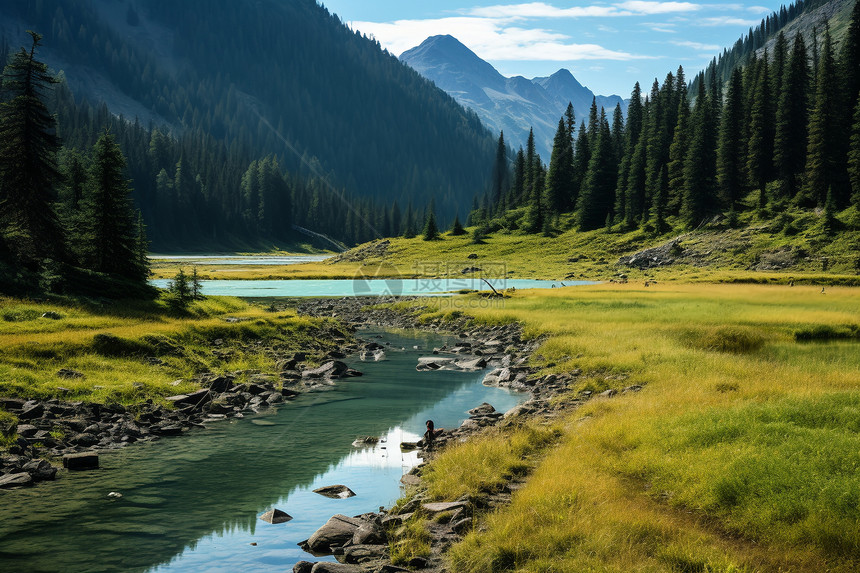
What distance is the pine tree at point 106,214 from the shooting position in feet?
131

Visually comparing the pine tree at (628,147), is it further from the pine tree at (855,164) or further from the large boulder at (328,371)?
the large boulder at (328,371)

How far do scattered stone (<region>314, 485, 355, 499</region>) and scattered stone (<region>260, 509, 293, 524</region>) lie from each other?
1.61 meters

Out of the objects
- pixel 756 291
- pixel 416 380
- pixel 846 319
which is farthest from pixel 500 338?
pixel 756 291

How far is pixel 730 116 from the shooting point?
9756cm

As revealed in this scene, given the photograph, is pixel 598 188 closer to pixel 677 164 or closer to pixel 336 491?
pixel 677 164

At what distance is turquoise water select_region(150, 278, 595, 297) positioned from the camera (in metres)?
75.4

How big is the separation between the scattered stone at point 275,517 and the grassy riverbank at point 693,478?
375cm

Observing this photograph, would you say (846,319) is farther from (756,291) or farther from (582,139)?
(582,139)

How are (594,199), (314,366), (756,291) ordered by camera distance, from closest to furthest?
(314,366) → (756,291) → (594,199)

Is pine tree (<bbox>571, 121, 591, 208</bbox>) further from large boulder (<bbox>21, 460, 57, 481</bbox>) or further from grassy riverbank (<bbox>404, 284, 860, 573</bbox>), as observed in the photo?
large boulder (<bbox>21, 460, 57, 481</bbox>)

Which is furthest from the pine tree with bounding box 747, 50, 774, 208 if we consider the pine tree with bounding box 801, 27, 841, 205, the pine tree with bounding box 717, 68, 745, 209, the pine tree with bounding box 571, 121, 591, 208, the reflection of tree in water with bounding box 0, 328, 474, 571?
the reflection of tree in water with bounding box 0, 328, 474, 571

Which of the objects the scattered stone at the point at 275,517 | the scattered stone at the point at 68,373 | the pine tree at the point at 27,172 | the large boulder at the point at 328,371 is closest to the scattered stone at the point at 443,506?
the scattered stone at the point at 275,517

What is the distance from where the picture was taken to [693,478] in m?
12.1

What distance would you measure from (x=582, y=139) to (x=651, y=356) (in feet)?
412
